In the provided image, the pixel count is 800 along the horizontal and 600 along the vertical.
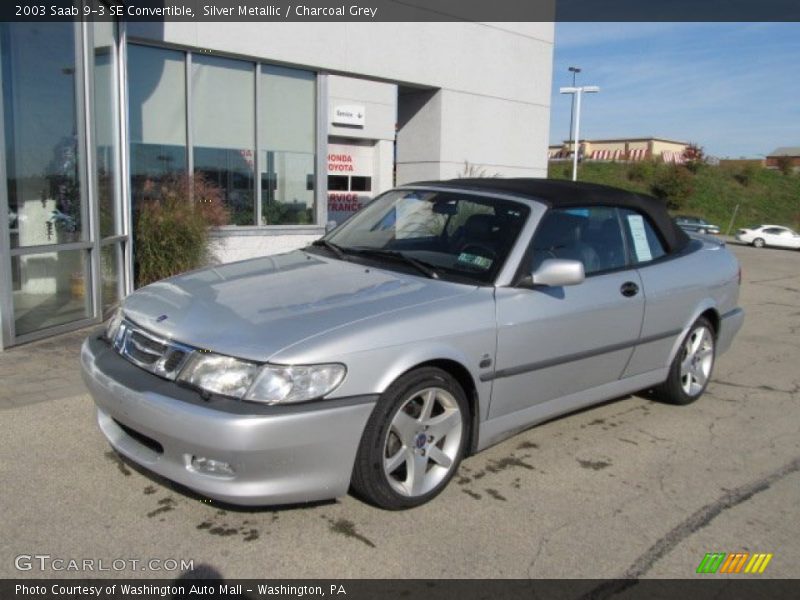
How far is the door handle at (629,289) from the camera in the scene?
183 inches

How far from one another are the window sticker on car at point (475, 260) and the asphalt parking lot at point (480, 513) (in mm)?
1133

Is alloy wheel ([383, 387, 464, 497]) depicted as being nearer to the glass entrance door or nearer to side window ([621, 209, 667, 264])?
side window ([621, 209, 667, 264])

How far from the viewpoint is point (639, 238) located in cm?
509

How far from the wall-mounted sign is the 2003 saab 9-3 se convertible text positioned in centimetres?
728

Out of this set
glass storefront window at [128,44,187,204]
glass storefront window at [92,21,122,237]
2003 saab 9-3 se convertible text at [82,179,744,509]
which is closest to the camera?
2003 saab 9-3 se convertible text at [82,179,744,509]

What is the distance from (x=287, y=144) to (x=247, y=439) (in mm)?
8924

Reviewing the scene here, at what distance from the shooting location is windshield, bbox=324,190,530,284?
4.15m

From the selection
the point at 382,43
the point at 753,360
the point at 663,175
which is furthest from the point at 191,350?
the point at 663,175

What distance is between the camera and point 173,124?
9.93 m

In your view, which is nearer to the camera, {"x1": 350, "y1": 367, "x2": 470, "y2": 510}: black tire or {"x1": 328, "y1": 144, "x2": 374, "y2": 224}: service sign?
{"x1": 350, "y1": 367, "x2": 470, "y2": 510}: black tire

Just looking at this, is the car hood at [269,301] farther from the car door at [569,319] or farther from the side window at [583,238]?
the side window at [583,238]

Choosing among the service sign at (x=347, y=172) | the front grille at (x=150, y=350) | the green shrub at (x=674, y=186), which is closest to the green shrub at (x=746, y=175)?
the green shrub at (x=674, y=186)

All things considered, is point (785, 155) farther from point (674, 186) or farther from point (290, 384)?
point (290, 384)

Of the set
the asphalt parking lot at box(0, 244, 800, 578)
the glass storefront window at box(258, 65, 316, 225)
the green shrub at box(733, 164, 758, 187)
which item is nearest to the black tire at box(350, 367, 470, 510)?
the asphalt parking lot at box(0, 244, 800, 578)
